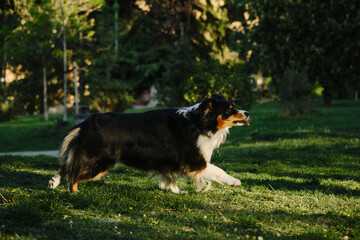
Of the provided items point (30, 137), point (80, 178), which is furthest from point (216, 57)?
point (80, 178)

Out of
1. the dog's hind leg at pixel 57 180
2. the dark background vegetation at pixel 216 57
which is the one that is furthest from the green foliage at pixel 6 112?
the dog's hind leg at pixel 57 180

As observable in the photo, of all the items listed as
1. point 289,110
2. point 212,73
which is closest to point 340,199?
point 212,73

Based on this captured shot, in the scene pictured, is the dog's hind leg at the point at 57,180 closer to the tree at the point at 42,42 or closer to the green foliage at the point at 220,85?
the green foliage at the point at 220,85

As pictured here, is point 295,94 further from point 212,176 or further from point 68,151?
point 68,151

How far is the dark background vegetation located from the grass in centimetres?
876

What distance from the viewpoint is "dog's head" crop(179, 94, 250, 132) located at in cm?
607

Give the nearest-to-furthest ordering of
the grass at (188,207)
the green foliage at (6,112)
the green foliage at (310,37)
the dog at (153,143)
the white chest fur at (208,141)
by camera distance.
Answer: the grass at (188,207) → the dog at (153,143) → the white chest fur at (208,141) → the green foliage at (310,37) → the green foliage at (6,112)

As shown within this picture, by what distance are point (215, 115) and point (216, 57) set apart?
20108mm

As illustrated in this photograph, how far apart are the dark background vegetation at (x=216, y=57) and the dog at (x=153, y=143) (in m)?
9.69

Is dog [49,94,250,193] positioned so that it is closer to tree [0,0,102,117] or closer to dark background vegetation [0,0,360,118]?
dark background vegetation [0,0,360,118]

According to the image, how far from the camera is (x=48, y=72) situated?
96.3 feet

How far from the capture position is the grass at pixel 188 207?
172 inches

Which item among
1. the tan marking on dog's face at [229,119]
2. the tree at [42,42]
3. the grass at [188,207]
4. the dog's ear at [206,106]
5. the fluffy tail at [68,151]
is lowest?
the grass at [188,207]

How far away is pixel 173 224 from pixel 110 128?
77.5 inches
